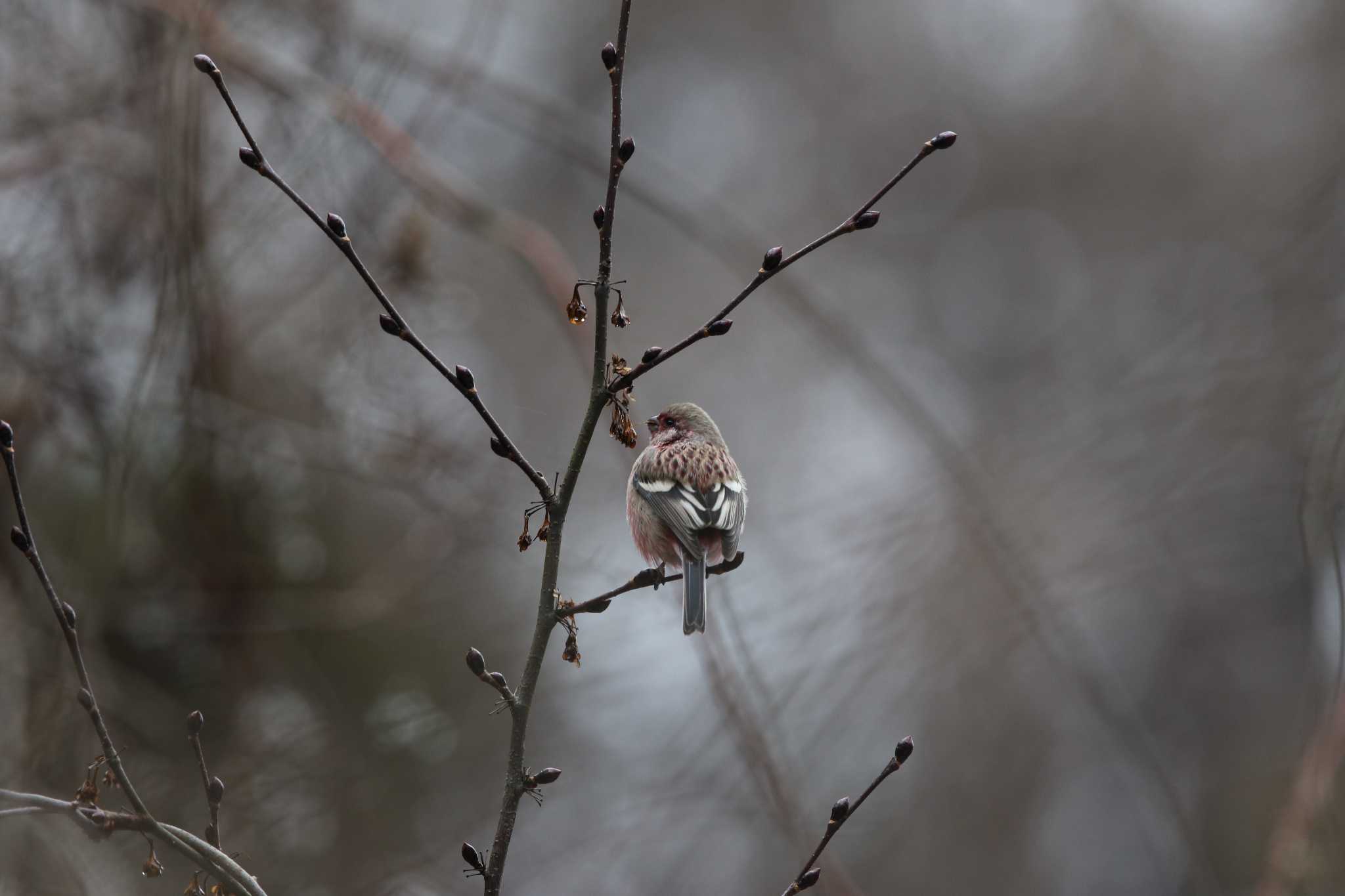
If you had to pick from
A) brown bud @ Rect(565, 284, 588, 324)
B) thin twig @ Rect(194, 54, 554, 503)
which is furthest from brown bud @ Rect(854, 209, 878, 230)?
thin twig @ Rect(194, 54, 554, 503)

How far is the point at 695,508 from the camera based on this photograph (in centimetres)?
469

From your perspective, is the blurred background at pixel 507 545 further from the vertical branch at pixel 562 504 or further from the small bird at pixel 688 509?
the vertical branch at pixel 562 504

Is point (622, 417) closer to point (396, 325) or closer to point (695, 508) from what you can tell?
point (396, 325)

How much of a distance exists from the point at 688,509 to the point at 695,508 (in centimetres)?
3

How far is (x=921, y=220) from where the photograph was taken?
56.1 feet

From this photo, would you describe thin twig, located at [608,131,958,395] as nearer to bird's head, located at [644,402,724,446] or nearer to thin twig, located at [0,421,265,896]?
thin twig, located at [0,421,265,896]

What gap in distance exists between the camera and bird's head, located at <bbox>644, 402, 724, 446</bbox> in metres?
5.67

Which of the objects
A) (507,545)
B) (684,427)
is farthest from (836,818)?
(507,545)

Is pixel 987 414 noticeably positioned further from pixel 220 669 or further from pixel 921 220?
pixel 220 669

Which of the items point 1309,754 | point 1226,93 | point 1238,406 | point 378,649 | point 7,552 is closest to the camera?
point 1309,754

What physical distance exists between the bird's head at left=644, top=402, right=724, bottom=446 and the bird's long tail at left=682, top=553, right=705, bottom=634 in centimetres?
140

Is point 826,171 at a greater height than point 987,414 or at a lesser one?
greater

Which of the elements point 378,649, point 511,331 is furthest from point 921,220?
point 378,649

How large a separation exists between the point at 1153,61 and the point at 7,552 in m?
15.9
